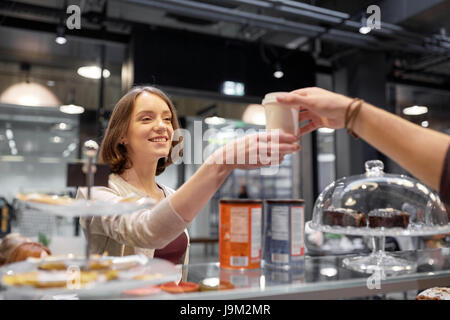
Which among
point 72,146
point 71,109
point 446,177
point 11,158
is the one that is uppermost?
point 71,109

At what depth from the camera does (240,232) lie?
42.7 inches

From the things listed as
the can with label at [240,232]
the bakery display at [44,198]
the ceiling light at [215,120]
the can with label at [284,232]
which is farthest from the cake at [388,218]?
the ceiling light at [215,120]

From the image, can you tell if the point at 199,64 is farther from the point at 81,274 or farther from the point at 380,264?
the point at 81,274

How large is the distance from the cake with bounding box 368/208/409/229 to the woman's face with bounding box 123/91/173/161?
766 millimetres

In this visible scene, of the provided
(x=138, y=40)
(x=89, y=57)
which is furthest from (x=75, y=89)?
(x=138, y=40)

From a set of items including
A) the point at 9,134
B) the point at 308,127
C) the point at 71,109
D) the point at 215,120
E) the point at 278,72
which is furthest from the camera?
the point at 215,120

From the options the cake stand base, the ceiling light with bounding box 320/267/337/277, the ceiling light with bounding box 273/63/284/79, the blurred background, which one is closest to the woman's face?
the ceiling light with bounding box 320/267/337/277

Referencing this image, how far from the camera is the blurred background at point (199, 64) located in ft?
15.1

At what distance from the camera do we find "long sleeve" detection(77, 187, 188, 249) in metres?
1.07

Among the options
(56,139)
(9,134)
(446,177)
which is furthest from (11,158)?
(446,177)

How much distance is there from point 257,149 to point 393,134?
34 centimetres

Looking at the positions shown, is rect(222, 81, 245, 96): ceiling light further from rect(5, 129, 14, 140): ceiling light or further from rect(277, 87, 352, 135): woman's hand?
rect(277, 87, 352, 135): woman's hand

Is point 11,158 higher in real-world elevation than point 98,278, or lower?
higher

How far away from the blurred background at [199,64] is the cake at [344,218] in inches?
118
